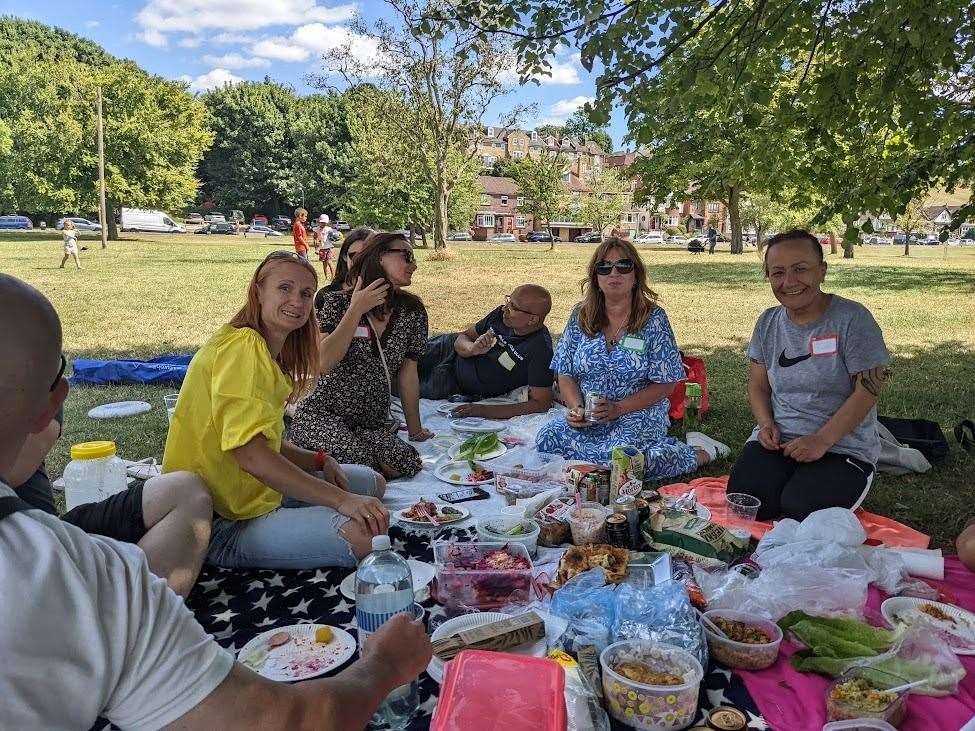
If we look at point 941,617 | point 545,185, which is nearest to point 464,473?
point 941,617

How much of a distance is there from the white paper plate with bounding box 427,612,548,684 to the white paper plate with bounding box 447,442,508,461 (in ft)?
7.53

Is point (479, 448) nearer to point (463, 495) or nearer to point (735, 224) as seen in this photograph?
point (463, 495)

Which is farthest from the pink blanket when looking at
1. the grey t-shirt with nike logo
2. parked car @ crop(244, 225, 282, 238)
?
parked car @ crop(244, 225, 282, 238)

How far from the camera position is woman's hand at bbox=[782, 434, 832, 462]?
148 inches

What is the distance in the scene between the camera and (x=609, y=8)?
384 cm

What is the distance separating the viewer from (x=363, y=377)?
4.38 meters

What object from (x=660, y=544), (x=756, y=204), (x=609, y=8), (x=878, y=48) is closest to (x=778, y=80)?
(x=878, y=48)

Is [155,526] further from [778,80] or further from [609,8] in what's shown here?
[778,80]

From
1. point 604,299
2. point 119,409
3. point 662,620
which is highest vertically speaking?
point 604,299

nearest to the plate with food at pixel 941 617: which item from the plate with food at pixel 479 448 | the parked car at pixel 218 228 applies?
the plate with food at pixel 479 448

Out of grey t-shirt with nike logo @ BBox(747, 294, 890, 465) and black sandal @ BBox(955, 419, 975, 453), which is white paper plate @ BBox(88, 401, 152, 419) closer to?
grey t-shirt with nike logo @ BBox(747, 294, 890, 465)

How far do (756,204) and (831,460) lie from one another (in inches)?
1398

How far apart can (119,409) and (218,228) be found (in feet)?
158

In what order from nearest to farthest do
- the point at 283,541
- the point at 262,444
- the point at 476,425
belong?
1. the point at 262,444
2. the point at 283,541
3. the point at 476,425
